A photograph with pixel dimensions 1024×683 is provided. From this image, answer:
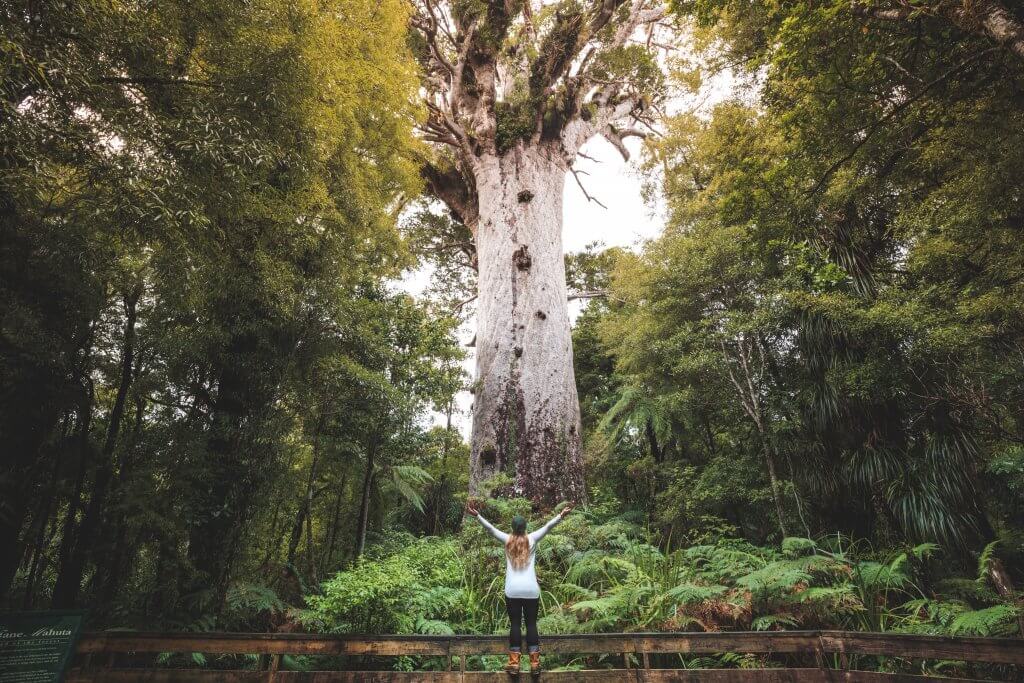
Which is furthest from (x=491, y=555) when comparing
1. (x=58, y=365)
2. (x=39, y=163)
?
(x=39, y=163)

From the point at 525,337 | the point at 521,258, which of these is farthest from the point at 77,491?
the point at 521,258

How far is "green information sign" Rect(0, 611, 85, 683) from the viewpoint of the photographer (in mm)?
2402

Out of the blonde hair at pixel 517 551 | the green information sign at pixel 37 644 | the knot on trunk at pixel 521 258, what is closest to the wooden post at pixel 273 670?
the green information sign at pixel 37 644

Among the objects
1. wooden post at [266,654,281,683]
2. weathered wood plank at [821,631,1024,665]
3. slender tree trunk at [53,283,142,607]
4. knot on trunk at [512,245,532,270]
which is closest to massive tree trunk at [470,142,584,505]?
knot on trunk at [512,245,532,270]

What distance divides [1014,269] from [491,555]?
5239mm

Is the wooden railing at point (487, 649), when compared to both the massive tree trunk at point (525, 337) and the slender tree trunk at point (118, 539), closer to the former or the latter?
the slender tree trunk at point (118, 539)

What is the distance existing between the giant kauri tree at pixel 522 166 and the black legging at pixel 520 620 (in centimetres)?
278

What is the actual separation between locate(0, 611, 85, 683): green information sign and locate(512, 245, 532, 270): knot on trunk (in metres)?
6.09

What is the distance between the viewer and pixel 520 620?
2.86 metres

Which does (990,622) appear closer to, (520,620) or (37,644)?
(520,620)

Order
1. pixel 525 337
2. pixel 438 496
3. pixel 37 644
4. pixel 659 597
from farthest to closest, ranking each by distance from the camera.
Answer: pixel 438 496 → pixel 525 337 → pixel 659 597 → pixel 37 644

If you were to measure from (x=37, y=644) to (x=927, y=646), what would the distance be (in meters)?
4.96

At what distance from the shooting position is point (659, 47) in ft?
36.1

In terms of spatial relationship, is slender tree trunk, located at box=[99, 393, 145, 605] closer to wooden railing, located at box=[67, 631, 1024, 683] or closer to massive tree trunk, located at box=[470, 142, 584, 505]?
wooden railing, located at box=[67, 631, 1024, 683]
